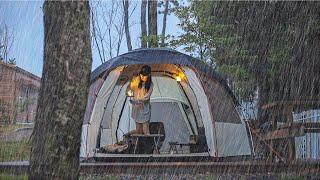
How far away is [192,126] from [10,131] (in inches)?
296

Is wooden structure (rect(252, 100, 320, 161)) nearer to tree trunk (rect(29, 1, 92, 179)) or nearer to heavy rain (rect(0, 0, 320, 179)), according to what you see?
heavy rain (rect(0, 0, 320, 179))

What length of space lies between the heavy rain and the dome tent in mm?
22

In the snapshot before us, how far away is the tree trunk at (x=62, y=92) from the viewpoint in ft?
12.8

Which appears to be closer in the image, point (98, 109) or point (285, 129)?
point (285, 129)

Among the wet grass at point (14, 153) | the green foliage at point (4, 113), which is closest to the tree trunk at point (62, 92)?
the wet grass at point (14, 153)

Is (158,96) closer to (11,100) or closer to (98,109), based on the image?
(98,109)

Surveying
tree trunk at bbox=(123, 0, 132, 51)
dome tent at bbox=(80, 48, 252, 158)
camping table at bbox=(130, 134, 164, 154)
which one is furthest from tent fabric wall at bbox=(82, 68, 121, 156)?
tree trunk at bbox=(123, 0, 132, 51)

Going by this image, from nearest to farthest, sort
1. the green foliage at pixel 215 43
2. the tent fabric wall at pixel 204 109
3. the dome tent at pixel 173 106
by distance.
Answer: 1. the tent fabric wall at pixel 204 109
2. the dome tent at pixel 173 106
3. the green foliage at pixel 215 43

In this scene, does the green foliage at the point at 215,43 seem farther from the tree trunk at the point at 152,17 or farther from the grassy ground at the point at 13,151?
the grassy ground at the point at 13,151

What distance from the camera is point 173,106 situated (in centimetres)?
1117

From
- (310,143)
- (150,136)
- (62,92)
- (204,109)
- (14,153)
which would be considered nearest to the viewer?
(62,92)

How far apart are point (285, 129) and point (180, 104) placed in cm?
388

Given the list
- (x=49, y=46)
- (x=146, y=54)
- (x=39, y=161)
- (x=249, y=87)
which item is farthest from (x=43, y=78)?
(x=249, y=87)

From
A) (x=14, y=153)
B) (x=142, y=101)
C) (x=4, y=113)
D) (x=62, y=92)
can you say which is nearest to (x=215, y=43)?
(x=142, y=101)
